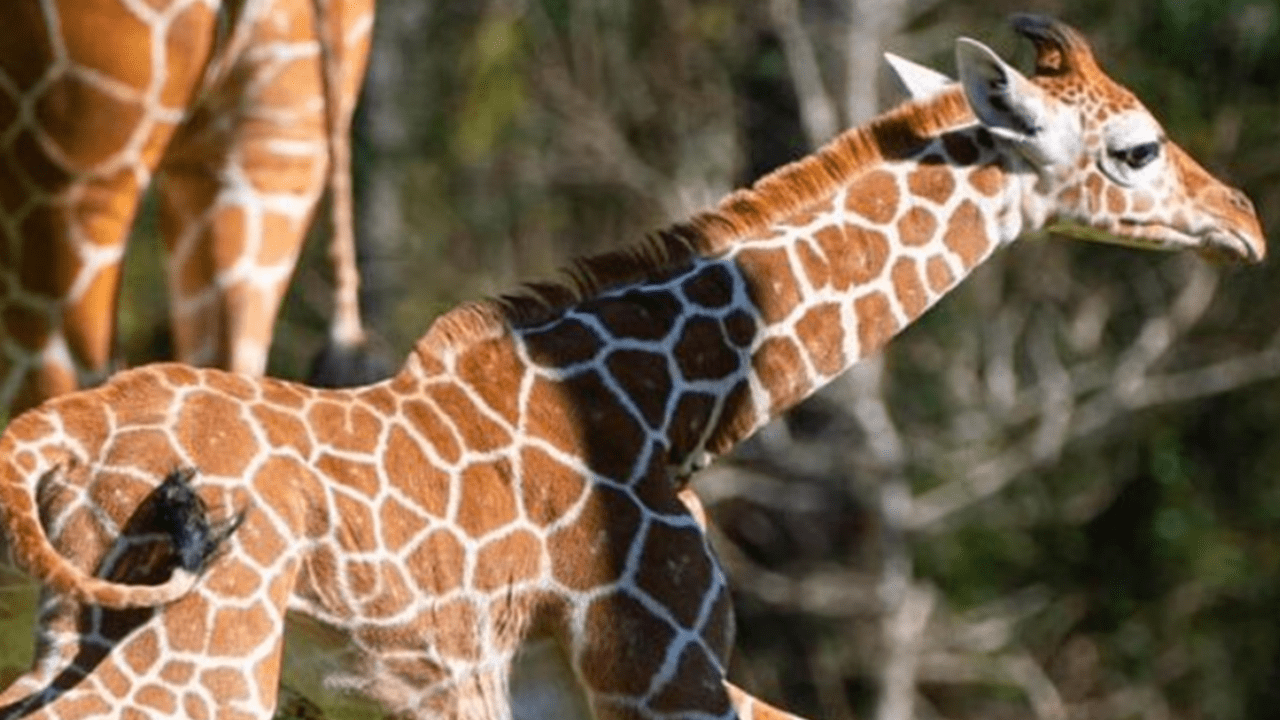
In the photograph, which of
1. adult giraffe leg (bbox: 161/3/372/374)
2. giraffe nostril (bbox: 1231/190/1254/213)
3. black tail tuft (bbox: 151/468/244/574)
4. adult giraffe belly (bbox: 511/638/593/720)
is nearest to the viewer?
black tail tuft (bbox: 151/468/244/574)

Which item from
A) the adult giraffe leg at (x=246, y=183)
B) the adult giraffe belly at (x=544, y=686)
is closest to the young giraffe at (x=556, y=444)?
the adult giraffe belly at (x=544, y=686)

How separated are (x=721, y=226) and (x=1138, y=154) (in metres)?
0.91

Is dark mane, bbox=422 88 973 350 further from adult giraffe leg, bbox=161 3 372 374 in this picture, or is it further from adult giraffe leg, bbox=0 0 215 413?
adult giraffe leg, bbox=0 0 215 413

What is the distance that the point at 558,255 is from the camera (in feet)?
51.4

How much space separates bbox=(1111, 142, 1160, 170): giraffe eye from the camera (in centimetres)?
719

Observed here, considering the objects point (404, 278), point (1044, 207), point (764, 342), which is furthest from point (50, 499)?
point (404, 278)

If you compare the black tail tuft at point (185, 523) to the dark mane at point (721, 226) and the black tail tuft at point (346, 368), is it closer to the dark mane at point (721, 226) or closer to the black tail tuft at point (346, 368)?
the dark mane at point (721, 226)

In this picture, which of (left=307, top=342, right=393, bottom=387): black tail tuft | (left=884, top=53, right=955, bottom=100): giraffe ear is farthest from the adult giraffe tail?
(left=884, top=53, right=955, bottom=100): giraffe ear

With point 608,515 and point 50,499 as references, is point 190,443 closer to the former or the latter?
point 50,499

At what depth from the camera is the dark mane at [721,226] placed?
21.8 feet

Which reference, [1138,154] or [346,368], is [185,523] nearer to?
[346,368]

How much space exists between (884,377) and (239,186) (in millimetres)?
8182

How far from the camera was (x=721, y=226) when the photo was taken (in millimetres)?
6980

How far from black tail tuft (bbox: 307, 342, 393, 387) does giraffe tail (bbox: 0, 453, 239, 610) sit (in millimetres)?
984
